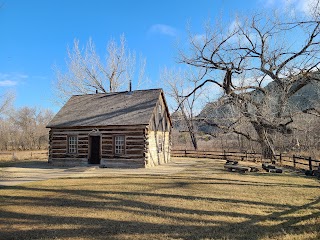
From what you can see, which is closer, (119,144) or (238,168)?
(238,168)

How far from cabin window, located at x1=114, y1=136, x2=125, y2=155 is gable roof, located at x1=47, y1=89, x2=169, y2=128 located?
1.18 metres

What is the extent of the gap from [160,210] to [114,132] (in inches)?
517

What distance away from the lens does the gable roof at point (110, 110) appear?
69.4 ft

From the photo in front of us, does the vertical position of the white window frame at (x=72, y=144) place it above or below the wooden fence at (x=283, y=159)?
above

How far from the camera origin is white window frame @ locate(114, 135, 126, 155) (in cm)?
2092

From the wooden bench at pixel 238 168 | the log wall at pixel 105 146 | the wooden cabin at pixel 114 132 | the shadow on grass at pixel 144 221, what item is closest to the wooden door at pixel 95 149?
the wooden cabin at pixel 114 132

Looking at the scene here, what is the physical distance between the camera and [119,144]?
21047 millimetres

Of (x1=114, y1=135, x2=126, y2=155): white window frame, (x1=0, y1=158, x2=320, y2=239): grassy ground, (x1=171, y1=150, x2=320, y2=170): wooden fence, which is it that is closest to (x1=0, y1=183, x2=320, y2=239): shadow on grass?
(x1=0, y1=158, x2=320, y2=239): grassy ground

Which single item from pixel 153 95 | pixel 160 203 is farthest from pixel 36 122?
pixel 160 203

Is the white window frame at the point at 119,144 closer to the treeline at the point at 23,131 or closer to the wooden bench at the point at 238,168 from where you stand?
the wooden bench at the point at 238,168

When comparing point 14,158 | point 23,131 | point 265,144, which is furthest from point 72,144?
point 23,131

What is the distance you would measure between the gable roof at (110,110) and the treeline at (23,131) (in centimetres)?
3848

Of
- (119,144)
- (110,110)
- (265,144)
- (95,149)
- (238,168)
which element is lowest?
(238,168)

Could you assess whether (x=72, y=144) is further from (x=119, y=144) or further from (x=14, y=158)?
(x=14, y=158)
